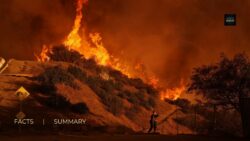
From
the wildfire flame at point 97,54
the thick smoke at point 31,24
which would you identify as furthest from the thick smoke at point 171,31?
the wildfire flame at point 97,54

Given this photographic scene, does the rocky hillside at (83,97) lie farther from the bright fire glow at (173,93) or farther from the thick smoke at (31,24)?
the thick smoke at (31,24)

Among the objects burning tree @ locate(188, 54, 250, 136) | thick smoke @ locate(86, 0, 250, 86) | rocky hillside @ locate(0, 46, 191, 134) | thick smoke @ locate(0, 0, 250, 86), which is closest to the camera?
burning tree @ locate(188, 54, 250, 136)

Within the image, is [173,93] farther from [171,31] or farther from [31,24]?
[31,24]

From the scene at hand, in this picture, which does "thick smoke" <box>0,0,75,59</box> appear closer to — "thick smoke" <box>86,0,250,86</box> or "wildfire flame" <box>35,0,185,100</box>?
"wildfire flame" <box>35,0,185,100</box>

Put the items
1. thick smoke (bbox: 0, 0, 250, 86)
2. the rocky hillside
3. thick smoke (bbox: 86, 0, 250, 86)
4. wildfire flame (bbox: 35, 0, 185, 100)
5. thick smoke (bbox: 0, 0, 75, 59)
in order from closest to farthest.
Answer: the rocky hillside, wildfire flame (bbox: 35, 0, 185, 100), thick smoke (bbox: 0, 0, 75, 59), thick smoke (bbox: 0, 0, 250, 86), thick smoke (bbox: 86, 0, 250, 86)

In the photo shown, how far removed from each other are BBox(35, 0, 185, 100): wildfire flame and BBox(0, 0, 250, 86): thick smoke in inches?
165

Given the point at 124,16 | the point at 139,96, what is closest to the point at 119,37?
the point at 124,16

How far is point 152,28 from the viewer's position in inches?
3292

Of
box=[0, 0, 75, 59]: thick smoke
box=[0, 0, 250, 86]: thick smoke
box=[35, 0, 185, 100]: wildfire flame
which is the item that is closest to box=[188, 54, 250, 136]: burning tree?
box=[35, 0, 185, 100]: wildfire flame

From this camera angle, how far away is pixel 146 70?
75750 millimetres

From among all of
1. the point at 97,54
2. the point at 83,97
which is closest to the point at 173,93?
the point at 97,54

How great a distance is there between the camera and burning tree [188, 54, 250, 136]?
36281 mm

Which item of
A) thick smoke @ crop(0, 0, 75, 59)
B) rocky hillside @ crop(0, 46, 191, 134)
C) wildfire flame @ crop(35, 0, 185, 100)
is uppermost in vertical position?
thick smoke @ crop(0, 0, 75, 59)

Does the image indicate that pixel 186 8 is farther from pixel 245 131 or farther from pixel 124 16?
pixel 245 131
